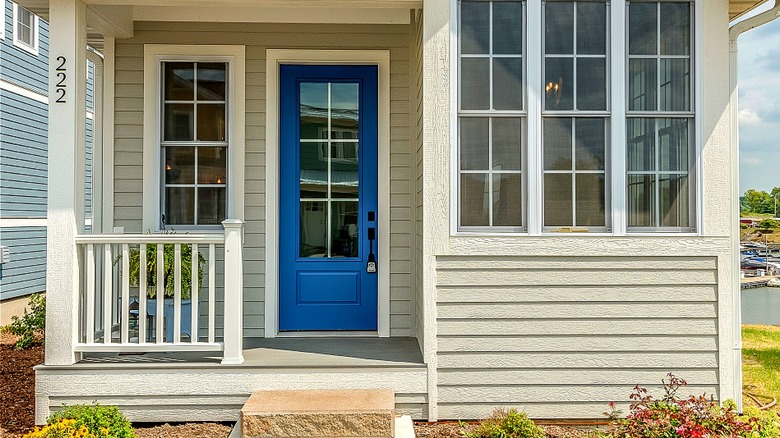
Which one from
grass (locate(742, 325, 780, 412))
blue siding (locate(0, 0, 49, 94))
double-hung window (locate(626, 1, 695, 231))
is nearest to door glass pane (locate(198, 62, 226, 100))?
double-hung window (locate(626, 1, 695, 231))

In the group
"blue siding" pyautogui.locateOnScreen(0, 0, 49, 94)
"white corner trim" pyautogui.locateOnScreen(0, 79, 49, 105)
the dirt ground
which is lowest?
the dirt ground

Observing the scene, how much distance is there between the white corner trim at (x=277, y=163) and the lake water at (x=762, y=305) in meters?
5.40

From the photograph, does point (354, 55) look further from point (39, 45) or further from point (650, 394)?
point (39, 45)

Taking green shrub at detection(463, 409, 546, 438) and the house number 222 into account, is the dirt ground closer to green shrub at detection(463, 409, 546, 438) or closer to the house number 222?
green shrub at detection(463, 409, 546, 438)

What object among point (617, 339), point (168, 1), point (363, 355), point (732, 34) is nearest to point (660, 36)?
point (732, 34)

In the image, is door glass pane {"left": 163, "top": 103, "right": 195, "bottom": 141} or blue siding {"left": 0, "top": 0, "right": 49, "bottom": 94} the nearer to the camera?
door glass pane {"left": 163, "top": 103, "right": 195, "bottom": 141}

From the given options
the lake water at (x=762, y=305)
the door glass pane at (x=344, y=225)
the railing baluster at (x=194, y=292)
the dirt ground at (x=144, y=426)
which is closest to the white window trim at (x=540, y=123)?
the dirt ground at (x=144, y=426)

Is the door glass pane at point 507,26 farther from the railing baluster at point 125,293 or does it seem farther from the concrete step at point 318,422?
the railing baluster at point 125,293

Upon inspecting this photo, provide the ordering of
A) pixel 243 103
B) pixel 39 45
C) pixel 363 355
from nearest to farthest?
pixel 363 355, pixel 243 103, pixel 39 45

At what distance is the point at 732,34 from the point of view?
4184 mm

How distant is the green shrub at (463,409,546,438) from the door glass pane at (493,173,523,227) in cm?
115

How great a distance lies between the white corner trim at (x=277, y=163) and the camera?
16.0 feet

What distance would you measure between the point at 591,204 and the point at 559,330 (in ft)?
2.66

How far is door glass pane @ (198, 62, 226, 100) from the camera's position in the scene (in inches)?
193
